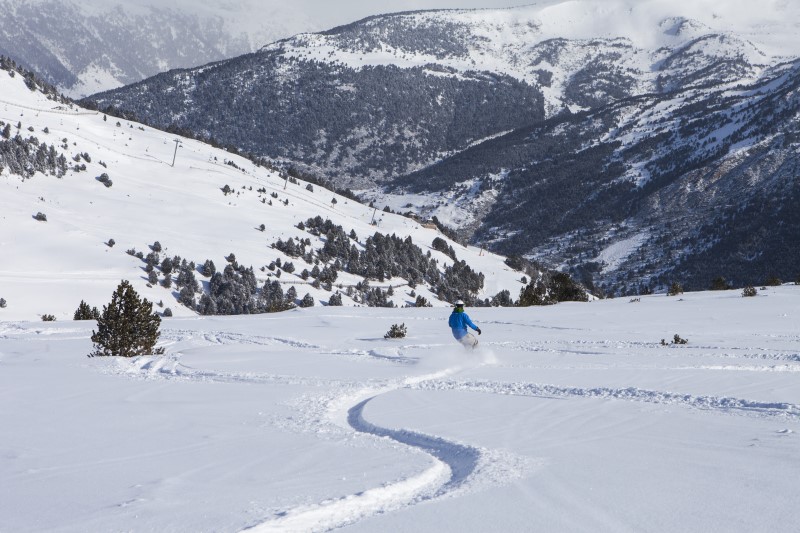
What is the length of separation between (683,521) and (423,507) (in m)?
1.78

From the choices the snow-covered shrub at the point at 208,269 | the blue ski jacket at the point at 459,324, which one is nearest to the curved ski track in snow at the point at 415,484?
the blue ski jacket at the point at 459,324

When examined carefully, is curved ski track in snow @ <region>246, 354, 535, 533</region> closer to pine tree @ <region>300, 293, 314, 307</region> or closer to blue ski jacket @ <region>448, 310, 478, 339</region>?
blue ski jacket @ <region>448, 310, 478, 339</region>

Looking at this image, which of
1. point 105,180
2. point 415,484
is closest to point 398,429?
point 415,484

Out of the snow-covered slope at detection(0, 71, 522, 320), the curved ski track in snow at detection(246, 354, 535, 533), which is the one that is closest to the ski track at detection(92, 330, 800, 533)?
the curved ski track in snow at detection(246, 354, 535, 533)

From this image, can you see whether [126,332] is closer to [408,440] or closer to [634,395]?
[408,440]

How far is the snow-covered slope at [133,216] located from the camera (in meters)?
41.1

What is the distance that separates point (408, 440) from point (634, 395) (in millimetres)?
4124

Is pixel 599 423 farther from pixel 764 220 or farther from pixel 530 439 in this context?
pixel 764 220

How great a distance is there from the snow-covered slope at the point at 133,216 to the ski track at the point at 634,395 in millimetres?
29351

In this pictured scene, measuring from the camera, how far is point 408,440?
24.3 ft

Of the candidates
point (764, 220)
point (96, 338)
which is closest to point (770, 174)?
point (764, 220)

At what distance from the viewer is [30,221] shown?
4656 centimetres

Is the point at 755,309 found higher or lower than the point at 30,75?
lower

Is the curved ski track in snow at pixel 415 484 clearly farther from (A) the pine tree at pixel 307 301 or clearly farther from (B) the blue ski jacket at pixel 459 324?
(A) the pine tree at pixel 307 301
